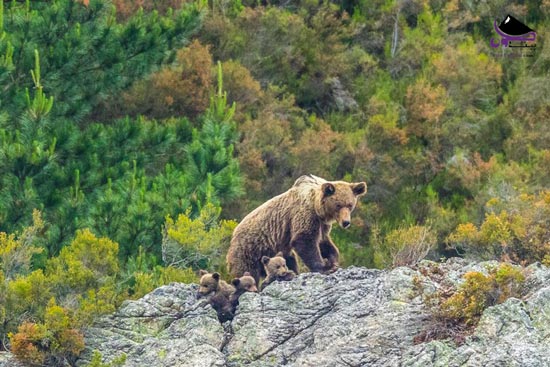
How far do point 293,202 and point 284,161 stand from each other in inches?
487

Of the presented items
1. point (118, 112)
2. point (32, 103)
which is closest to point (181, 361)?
point (32, 103)

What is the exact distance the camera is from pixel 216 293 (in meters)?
14.9

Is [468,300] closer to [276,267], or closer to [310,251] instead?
[276,267]

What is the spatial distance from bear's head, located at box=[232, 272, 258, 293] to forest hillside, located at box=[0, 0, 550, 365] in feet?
4.21

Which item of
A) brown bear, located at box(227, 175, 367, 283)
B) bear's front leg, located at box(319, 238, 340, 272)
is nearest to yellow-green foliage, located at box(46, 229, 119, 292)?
brown bear, located at box(227, 175, 367, 283)

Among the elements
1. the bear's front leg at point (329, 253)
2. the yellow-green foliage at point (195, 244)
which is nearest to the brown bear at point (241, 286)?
the bear's front leg at point (329, 253)

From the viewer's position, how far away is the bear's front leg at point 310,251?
16375mm

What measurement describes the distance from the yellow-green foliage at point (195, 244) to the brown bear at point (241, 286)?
2169 millimetres

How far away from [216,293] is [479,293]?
2.84 metres

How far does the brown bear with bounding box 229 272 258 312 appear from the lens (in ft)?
49.2

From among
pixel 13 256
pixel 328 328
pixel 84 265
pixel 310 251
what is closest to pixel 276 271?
pixel 310 251

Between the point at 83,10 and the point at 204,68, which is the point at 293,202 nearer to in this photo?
the point at 83,10

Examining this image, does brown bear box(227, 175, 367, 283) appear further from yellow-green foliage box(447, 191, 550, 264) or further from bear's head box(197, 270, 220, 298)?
bear's head box(197, 270, 220, 298)

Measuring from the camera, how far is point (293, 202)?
667 inches
